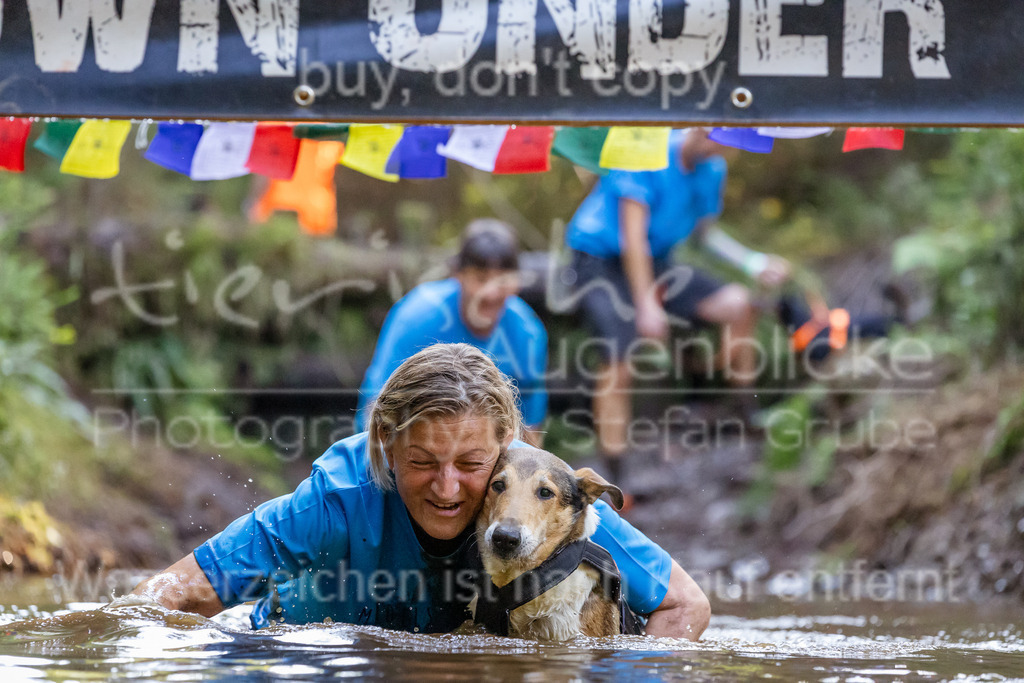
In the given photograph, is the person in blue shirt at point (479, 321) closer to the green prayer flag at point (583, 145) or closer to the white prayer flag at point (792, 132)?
the green prayer flag at point (583, 145)

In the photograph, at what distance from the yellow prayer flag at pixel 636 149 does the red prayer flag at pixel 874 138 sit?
712mm

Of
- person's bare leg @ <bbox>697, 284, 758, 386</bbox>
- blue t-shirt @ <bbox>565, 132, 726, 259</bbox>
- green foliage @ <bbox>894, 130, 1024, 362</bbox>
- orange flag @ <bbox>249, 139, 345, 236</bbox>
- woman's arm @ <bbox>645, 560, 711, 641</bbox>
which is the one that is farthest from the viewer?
orange flag @ <bbox>249, 139, 345, 236</bbox>

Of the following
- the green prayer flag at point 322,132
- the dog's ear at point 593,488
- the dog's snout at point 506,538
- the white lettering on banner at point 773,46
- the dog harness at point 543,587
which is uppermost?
the white lettering on banner at point 773,46

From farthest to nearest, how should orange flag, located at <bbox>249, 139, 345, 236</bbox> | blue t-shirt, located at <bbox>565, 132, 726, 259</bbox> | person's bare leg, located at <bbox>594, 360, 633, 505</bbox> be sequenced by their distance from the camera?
orange flag, located at <bbox>249, 139, 345, 236</bbox>, person's bare leg, located at <bbox>594, 360, 633, 505</bbox>, blue t-shirt, located at <bbox>565, 132, 726, 259</bbox>

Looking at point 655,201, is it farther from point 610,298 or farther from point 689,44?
point 689,44

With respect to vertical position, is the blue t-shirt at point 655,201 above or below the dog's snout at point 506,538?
above

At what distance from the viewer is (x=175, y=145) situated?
4.18 meters

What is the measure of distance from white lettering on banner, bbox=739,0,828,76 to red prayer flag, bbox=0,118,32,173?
108 inches

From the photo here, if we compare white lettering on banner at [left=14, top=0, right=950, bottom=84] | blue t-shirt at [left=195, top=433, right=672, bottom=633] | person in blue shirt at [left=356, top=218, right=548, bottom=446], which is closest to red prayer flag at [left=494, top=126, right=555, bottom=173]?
white lettering on banner at [left=14, top=0, right=950, bottom=84]

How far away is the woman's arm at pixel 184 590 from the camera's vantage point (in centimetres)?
334

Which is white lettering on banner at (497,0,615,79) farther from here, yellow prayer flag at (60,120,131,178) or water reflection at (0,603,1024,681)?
water reflection at (0,603,1024,681)

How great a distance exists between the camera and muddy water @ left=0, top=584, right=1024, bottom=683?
2.73 m

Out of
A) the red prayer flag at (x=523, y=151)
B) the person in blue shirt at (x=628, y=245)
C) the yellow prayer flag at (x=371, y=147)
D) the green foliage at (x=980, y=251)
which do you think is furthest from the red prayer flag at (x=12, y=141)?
the green foliage at (x=980, y=251)

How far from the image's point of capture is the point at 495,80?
3.42 metres
